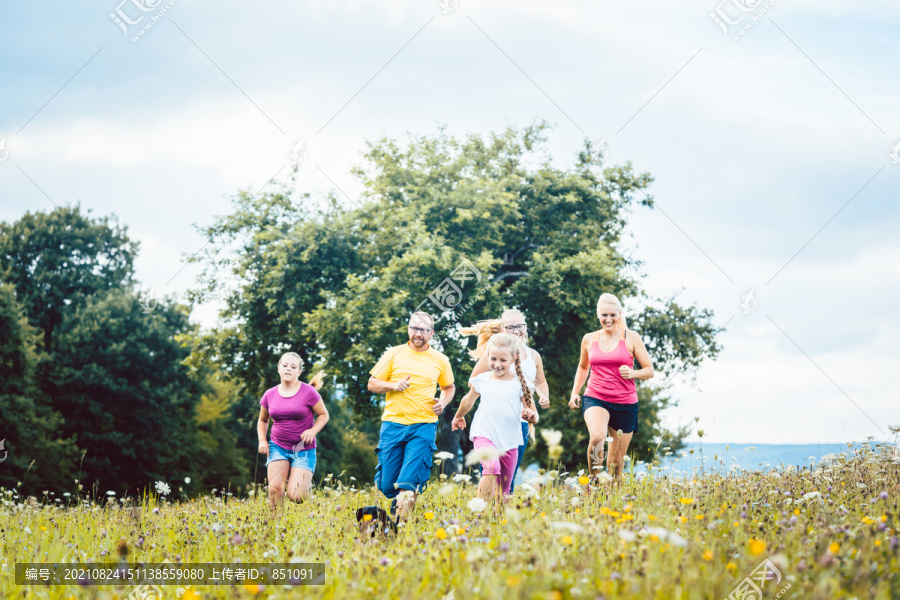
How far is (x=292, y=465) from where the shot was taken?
25.6 feet

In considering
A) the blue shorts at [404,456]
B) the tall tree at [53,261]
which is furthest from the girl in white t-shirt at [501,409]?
the tall tree at [53,261]

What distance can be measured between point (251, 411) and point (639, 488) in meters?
30.2

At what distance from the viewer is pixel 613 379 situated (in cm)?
730

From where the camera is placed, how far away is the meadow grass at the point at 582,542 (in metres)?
3.15

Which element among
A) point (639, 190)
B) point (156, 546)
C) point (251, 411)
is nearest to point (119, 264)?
point (251, 411)

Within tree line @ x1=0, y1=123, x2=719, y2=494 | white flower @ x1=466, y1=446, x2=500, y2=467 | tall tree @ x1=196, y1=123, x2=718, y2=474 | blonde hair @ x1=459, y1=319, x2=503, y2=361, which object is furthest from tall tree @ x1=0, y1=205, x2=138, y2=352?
white flower @ x1=466, y1=446, x2=500, y2=467

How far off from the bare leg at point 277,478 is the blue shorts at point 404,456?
5.26 ft

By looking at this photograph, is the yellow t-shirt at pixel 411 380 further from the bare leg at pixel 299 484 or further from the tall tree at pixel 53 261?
the tall tree at pixel 53 261

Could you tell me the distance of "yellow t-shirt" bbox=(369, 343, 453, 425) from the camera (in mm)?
6492

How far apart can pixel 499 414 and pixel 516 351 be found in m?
0.61

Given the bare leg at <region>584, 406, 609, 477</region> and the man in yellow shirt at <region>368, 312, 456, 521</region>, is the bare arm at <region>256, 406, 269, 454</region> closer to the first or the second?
the man in yellow shirt at <region>368, 312, 456, 521</region>

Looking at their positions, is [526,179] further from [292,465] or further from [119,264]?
[119,264]

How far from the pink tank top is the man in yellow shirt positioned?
175cm

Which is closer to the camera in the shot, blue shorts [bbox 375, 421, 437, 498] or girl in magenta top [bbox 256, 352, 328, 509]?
blue shorts [bbox 375, 421, 437, 498]
